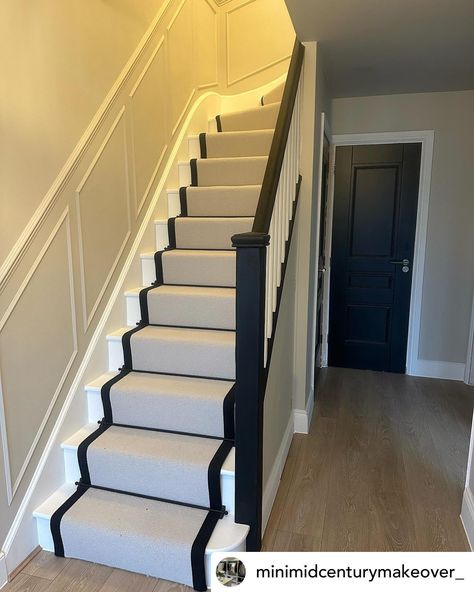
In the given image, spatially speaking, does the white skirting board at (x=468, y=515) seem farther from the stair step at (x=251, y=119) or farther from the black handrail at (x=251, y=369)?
the stair step at (x=251, y=119)

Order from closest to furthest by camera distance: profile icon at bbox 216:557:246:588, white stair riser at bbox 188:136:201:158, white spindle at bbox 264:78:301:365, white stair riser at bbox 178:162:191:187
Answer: profile icon at bbox 216:557:246:588 → white spindle at bbox 264:78:301:365 → white stair riser at bbox 178:162:191:187 → white stair riser at bbox 188:136:201:158

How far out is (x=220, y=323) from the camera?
2.37m

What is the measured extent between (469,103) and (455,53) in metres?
0.91

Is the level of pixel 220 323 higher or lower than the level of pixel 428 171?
lower

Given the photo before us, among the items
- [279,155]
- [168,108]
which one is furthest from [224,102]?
[279,155]

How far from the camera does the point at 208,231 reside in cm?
279

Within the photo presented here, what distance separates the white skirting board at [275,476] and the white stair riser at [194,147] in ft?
6.85

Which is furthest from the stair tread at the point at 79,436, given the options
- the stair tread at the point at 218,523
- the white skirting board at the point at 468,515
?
the white skirting board at the point at 468,515

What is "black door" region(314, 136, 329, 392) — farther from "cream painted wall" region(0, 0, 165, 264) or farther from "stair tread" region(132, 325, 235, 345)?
"cream painted wall" region(0, 0, 165, 264)

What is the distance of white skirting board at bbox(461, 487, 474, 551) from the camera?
1808 mm

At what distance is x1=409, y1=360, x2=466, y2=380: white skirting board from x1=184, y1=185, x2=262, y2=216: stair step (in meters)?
2.18

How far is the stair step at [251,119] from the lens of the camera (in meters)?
3.32

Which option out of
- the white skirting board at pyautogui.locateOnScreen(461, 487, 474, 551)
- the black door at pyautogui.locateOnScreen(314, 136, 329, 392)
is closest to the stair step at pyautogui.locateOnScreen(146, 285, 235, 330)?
the black door at pyautogui.locateOnScreen(314, 136, 329, 392)

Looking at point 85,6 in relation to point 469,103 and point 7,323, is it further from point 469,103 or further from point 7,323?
point 469,103
